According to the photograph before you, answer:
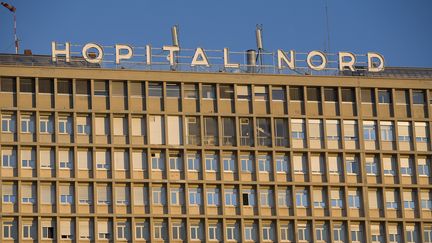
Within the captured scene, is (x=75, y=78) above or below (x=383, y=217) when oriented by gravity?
above

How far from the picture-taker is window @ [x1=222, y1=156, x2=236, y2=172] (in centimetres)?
14450

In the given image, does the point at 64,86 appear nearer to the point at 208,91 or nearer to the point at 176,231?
the point at 208,91

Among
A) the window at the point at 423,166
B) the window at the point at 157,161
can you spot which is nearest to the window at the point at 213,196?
the window at the point at 157,161

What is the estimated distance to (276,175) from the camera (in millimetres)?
145250

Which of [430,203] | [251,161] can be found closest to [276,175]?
[251,161]

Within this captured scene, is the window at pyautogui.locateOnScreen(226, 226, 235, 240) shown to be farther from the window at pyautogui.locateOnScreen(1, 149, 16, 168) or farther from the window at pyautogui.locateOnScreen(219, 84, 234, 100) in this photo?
the window at pyautogui.locateOnScreen(1, 149, 16, 168)

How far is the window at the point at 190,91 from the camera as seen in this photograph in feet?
475

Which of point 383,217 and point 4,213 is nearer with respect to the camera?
point 4,213

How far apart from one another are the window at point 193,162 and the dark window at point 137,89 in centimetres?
677

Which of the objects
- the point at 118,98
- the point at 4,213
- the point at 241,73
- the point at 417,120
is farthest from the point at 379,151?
the point at 4,213

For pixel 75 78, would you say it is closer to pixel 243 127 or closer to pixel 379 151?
A: pixel 243 127

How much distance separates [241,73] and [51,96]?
667 inches

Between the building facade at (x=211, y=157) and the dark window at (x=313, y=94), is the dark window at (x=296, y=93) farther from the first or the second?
the dark window at (x=313, y=94)

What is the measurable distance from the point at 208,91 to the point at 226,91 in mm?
1648
